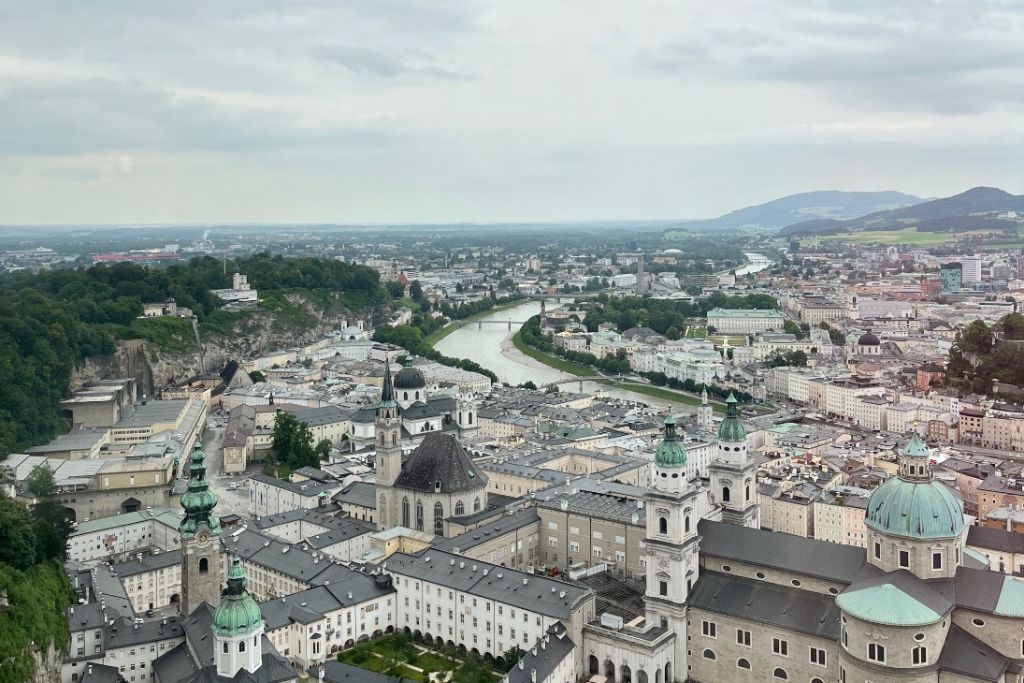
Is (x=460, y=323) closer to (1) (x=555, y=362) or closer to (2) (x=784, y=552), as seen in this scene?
(1) (x=555, y=362)

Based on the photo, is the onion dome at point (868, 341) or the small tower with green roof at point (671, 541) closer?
the small tower with green roof at point (671, 541)

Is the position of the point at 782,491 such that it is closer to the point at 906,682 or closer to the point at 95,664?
the point at 906,682

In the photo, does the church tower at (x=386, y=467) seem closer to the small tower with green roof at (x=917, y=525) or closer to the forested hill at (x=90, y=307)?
the small tower with green roof at (x=917, y=525)

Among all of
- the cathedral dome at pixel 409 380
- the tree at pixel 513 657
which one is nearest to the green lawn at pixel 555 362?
the cathedral dome at pixel 409 380

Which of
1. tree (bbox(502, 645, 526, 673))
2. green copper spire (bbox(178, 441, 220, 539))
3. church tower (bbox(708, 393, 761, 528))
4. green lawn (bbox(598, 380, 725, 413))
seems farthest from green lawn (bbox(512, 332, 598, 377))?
green copper spire (bbox(178, 441, 220, 539))

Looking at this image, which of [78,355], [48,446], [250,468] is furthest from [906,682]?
[78,355]
